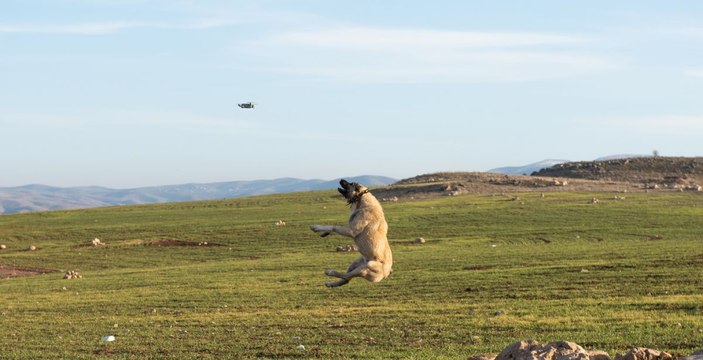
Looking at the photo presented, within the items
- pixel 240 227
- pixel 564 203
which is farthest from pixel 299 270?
pixel 564 203

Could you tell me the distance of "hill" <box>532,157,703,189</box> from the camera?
102 metres

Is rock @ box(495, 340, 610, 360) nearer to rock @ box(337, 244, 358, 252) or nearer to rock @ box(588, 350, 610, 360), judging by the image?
rock @ box(588, 350, 610, 360)

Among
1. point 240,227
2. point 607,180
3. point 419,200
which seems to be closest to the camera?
point 240,227

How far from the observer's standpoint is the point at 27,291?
4153 cm

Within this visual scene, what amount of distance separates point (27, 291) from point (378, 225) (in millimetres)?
32692

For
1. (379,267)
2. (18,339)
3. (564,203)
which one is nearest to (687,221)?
(564,203)

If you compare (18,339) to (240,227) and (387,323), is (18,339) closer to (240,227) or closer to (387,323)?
(387,323)

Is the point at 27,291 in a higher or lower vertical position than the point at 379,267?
lower

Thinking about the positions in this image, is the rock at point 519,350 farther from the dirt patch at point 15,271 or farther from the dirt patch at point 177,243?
the dirt patch at point 177,243

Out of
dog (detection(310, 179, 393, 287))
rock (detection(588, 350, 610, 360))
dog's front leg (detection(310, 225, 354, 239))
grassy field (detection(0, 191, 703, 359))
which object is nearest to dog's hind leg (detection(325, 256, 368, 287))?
dog (detection(310, 179, 393, 287))

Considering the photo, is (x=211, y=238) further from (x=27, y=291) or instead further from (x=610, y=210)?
(x=610, y=210)

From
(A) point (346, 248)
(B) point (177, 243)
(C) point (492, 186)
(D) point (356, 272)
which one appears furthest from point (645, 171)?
(D) point (356, 272)

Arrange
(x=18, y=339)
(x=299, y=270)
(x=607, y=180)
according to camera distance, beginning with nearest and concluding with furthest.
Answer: (x=18, y=339)
(x=299, y=270)
(x=607, y=180)

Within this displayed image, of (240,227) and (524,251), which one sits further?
(240,227)
